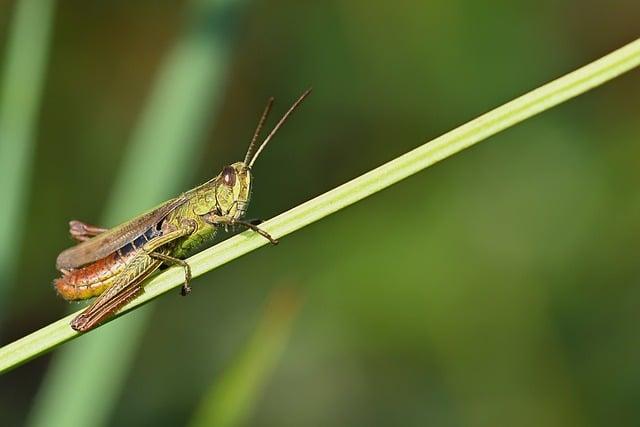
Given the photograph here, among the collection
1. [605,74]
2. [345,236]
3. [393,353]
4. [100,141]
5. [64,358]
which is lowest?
[64,358]

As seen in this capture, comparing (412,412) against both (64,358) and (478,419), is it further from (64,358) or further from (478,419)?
(64,358)

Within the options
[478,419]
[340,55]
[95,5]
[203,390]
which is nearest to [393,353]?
[478,419]

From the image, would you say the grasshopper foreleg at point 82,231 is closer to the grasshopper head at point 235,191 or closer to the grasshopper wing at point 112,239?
the grasshopper wing at point 112,239

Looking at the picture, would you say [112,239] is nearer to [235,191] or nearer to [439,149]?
[235,191]

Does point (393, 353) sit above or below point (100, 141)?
below

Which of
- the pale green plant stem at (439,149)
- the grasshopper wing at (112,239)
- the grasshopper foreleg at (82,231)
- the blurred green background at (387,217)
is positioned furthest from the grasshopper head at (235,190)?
the blurred green background at (387,217)

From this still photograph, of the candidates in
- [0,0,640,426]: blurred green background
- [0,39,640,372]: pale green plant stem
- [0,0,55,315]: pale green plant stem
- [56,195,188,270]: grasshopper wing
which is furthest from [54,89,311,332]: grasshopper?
[0,0,640,426]: blurred green background

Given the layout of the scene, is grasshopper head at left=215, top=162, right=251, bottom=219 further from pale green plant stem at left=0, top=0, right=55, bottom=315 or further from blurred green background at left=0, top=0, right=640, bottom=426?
blurred green background at left=0, top=0, right=640, bottom=426
